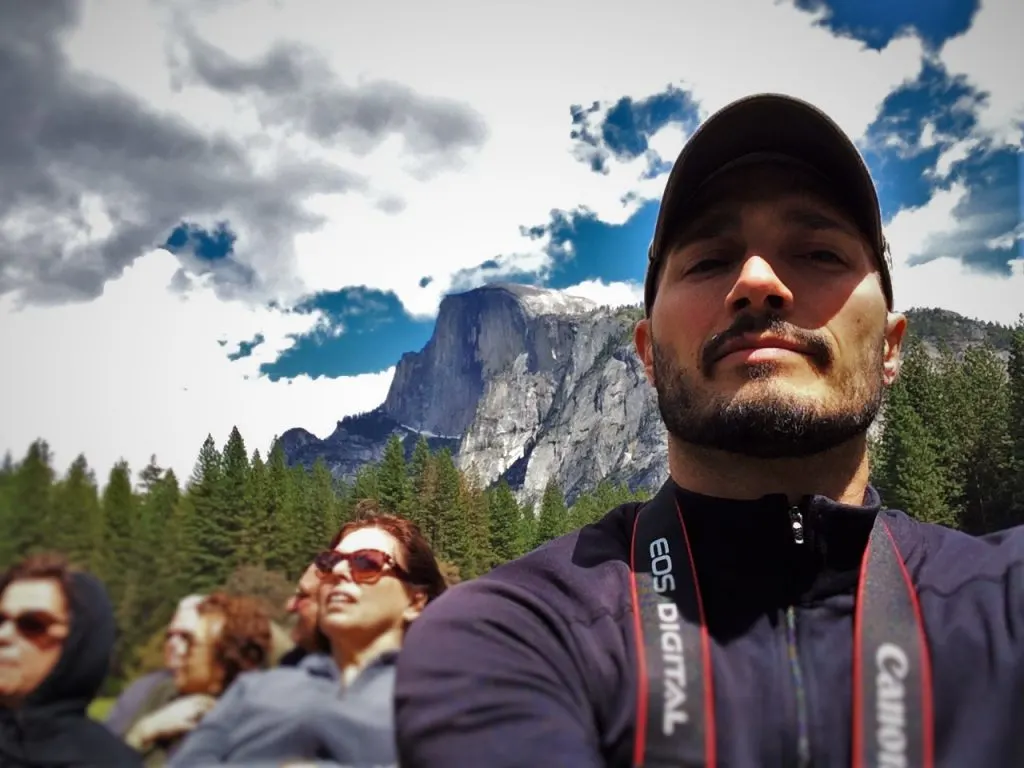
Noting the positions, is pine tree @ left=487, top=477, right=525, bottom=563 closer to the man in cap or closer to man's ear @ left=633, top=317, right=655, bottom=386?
the man in cap

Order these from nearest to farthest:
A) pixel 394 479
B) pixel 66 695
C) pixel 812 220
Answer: pixel 66 695 → pixel 812 220 → pixel 394 479

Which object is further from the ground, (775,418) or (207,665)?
(775,418)

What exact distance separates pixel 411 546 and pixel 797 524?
108cm

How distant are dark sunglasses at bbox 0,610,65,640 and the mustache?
186cm

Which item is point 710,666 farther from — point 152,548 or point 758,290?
point 152,548

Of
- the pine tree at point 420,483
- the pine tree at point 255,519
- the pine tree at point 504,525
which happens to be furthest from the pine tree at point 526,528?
the pine tree at point 255,519

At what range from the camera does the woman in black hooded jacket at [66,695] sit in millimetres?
1337

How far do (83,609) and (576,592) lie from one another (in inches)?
48.1

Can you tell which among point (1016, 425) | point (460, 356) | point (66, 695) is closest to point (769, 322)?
point (66, 695)

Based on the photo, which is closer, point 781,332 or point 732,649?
point 732,649

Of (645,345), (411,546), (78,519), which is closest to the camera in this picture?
(78,519)

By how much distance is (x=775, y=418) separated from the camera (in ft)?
5.41

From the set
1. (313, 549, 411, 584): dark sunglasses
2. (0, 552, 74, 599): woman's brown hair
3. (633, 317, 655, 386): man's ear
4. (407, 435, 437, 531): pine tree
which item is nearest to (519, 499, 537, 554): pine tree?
(407, 435, 437, 531): pine tree

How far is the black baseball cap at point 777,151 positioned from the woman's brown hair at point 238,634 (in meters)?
1.69
